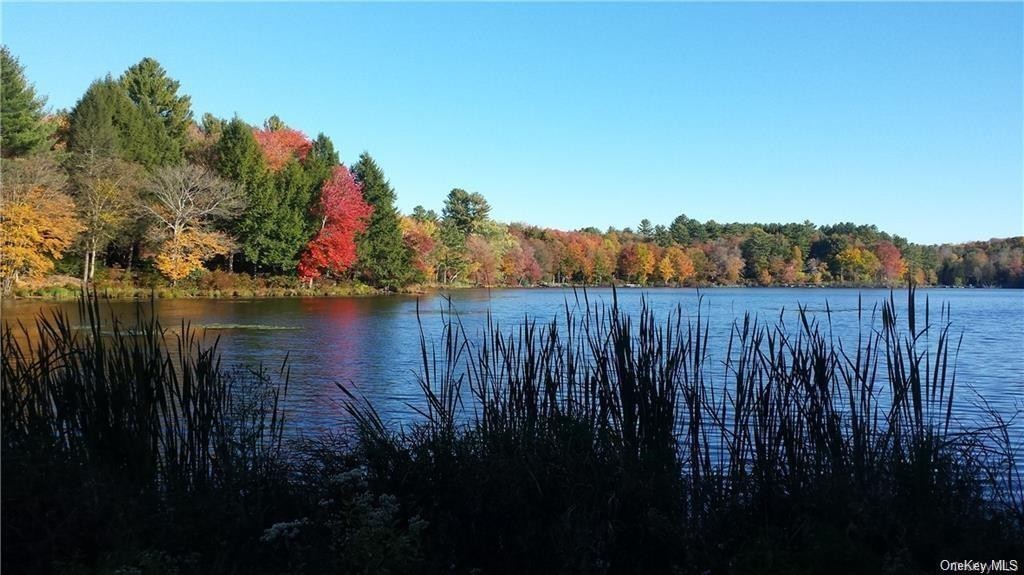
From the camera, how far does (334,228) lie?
156ft

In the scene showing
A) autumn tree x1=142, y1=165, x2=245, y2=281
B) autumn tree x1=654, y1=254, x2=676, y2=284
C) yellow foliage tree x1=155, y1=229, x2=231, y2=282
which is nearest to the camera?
autumn tree x1=142, y1=165, x2=245, y2=281

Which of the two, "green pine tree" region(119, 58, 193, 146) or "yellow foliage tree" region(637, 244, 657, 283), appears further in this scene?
"yellow foliage tree" region(637, 244, 657, 283)

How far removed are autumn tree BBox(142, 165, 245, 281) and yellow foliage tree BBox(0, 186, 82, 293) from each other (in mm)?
4790

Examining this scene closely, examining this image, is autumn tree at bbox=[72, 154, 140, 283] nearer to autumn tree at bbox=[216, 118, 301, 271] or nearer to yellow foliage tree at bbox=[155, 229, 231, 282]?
yellow foliage tree at bbox=[155, 229, 231, 282]

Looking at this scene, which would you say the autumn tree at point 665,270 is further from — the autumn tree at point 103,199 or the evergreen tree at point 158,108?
the autumn tree at point 103,199

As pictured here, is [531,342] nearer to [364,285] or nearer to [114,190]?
[114,190]

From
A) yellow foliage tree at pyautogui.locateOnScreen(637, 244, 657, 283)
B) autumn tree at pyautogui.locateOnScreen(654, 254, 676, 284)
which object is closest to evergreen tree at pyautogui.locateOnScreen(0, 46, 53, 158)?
yellow foliage tree at pyautogui.locateOnScreen(637, 244, 657, 283)

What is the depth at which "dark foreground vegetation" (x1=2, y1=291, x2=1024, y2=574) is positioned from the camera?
3.46 metres

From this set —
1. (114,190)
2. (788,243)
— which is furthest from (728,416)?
(788,243)

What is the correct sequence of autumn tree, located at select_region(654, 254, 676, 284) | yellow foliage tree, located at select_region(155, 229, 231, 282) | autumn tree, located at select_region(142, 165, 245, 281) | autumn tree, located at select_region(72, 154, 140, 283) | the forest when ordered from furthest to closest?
autumn tree, located at select_region(654, 254, 676, 284) < yellow foliage tree, located at select_region(155, 229, 231, 282) < autumn tree, located at select_region(142, 165, 245, 281) < autumn tree, located at select_region(72, 154, 140, 283) < the forest

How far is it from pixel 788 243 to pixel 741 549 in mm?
112821

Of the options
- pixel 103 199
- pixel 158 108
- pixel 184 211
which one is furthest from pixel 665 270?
pixel 103 199

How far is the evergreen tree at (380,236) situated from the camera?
5209cm

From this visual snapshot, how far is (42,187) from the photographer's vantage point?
3297 cm
